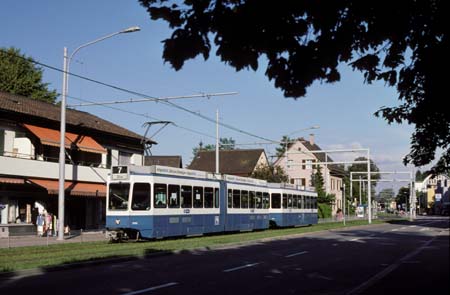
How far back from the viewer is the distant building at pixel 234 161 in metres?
88.9

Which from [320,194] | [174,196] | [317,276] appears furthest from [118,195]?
[320,194]

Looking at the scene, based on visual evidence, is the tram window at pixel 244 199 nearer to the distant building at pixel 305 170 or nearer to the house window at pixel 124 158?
the house window at pixel 124 158

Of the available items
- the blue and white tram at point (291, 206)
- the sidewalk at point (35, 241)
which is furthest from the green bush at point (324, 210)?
the sidewalk at point (35, 241)

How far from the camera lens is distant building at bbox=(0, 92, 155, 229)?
33000 millimetres

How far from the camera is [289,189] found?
44844 millimetres

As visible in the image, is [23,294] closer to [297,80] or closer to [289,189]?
[297,80]

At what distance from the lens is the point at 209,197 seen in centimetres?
3197

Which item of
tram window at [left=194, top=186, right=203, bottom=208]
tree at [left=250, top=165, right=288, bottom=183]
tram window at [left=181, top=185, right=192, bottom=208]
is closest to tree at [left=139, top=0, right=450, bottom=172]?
tram window at [left=181, top=185, right=192, bottom=208]

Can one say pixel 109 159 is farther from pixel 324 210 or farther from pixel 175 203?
pixel 324 210

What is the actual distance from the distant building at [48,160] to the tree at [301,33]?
28.7 meters

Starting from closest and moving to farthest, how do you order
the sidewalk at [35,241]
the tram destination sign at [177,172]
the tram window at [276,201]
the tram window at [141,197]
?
the sidewalk at [35,241]
the tram window at [141,197]
the tram destination sign at [177,172]
the tram window at [276,201]

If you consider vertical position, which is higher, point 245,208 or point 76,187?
point 76,187

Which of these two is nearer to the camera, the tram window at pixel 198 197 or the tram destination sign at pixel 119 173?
the tram destination sign at pixel 119 173

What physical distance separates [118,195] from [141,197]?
3.69 feet
